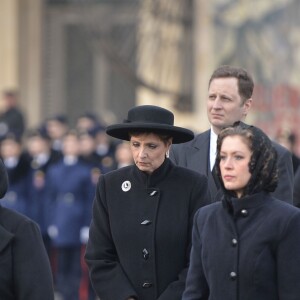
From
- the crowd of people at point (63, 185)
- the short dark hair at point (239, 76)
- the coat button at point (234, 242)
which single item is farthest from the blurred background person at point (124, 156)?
the coat button at point (234, 242)

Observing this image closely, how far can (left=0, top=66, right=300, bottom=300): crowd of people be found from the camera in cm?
624

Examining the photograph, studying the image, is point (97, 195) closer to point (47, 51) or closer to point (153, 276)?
point (153, 276)

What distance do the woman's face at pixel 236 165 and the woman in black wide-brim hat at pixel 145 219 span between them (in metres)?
0.81

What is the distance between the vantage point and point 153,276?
712 centimetres

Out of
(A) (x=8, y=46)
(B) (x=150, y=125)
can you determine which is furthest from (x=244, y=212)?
(A) (x=8, y=46)

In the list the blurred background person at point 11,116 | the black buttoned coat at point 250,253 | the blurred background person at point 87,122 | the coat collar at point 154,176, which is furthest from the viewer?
the blurred background person at point 11,116

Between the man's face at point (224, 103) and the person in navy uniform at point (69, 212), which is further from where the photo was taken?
the person in navy uniform at point (69, 212)

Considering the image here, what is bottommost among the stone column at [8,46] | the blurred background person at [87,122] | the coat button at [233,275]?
the blurred background person at [87,122]

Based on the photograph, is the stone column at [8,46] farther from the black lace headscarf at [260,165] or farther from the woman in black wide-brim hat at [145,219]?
the black lace headscarf at [260,165]

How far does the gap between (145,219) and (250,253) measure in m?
1.04

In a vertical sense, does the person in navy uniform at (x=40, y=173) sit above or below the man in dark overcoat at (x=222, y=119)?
below

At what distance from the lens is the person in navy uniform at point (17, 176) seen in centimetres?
1588

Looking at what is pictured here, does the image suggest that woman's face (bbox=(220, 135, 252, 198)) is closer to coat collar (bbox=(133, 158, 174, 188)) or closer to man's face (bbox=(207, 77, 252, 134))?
coat collar (bbox=(133, 158, 174, 188))

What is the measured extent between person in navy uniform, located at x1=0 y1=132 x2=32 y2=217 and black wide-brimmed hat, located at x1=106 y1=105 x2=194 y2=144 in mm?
8476
